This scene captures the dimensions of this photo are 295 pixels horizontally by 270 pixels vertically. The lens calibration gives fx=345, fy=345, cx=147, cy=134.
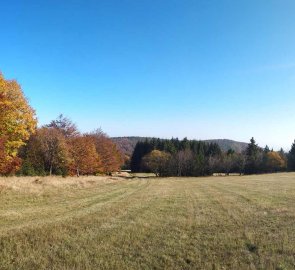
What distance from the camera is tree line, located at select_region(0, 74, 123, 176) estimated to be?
36.6 meters

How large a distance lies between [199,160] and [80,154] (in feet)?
198

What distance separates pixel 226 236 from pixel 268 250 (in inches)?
77.3

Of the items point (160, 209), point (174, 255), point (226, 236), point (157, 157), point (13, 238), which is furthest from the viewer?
point (157, 157)

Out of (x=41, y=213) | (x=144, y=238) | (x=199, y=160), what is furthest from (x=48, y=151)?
(x=199, y=160)

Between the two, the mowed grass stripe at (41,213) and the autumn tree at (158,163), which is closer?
the mowed grass stripe at (41,213)

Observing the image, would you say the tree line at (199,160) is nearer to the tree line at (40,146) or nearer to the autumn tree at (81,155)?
the tree line at (40,146)

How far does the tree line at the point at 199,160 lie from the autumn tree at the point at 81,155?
148 ft

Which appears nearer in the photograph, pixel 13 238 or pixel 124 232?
A: pixel 13 238

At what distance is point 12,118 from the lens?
3644cm

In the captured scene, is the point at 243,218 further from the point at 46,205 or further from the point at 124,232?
the point at 46,205

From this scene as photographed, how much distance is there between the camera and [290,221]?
595 inches

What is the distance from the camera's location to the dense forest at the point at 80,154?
122ft

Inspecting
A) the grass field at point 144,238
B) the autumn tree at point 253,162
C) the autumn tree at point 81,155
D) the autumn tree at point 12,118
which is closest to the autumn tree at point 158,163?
the autumn tree at point 253,162

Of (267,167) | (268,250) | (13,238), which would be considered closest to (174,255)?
(268,250)
